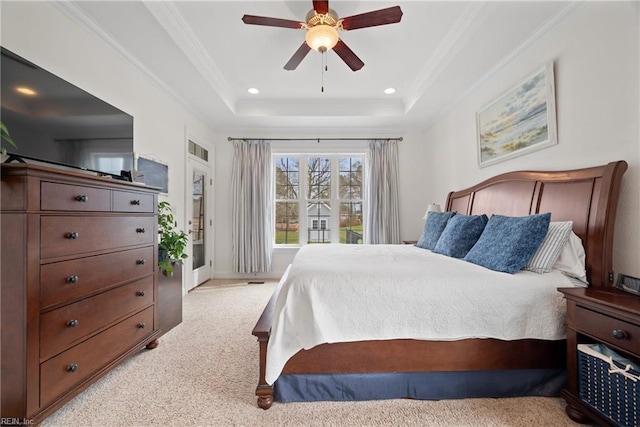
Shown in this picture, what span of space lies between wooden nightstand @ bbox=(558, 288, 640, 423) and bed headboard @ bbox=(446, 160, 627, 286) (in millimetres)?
261

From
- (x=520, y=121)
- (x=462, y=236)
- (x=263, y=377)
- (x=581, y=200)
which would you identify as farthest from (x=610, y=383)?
(x=520, y=121)

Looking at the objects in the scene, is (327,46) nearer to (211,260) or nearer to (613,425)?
(613,425)

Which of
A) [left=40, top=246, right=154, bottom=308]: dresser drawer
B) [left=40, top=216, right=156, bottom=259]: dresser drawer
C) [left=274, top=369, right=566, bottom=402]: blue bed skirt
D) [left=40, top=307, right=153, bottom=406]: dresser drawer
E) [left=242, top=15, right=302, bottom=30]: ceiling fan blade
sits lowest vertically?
[left=274, top=369, right=566, bottom=402]: blue bed skirt

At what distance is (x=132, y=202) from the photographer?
6.19ft

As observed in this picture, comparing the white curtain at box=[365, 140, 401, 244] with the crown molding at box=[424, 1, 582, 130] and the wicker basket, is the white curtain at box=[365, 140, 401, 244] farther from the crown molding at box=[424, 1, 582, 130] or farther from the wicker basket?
the wicker basket

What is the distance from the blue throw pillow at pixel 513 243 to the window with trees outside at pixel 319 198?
287cm

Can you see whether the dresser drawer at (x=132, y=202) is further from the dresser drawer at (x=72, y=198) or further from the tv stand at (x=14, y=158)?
the tv stand at (x=14, y=158)

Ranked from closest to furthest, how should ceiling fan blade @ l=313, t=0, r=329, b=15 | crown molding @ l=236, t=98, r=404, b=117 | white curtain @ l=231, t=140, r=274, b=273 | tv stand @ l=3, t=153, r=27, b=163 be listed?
tv stand @ l=3, t=153, r=27, b=163 → ceiling fan blade @ l=313, t=0, r=329, b=15 → crown molding @ l=236, t=98, r=404, b=117 → white curtain @ l=231, t=140, r=274, b=273

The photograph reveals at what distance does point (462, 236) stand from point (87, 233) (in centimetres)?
275

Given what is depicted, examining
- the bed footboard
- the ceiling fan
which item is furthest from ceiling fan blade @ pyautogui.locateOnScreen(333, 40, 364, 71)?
the bed footboard

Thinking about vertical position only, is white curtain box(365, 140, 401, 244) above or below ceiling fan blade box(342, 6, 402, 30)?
below

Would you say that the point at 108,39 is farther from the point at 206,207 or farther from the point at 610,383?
the point at 610,383

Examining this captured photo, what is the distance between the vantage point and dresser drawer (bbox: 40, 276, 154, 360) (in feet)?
4.31

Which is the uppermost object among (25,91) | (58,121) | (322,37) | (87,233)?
(322,37)
